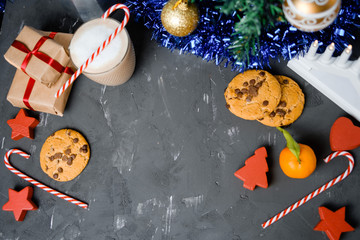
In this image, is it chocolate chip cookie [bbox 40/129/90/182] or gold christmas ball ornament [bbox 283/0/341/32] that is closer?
gold christmas ball ornament [bbox 283/0/341/32]

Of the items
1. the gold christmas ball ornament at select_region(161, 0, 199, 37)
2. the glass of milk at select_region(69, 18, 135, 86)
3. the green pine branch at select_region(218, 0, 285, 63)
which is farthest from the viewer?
the glass of milk at select_region(69, 18, 135, 86)

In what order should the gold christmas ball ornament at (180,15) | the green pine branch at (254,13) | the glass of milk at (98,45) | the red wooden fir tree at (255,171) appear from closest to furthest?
the green pine branch at (254,13) → the gold christmas ball ornament at (180,15) → the glass of milk at (98,45) → the red wooden fir tree at (255,171)

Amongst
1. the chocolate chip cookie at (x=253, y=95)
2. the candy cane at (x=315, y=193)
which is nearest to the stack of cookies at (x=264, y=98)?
the chocolate chip cookie at (x=253, y=95)

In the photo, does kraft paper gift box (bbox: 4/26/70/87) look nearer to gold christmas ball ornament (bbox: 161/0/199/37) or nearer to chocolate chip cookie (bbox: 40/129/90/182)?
chocolate chip cookie (bbox: 40/129/90/182)

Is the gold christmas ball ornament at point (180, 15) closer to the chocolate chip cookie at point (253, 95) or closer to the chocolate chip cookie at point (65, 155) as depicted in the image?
the chocolate chip cookie at point (253, 95)

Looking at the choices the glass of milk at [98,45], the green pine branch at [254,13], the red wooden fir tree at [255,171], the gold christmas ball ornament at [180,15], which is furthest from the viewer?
the red wooden fir tree at [255,171]

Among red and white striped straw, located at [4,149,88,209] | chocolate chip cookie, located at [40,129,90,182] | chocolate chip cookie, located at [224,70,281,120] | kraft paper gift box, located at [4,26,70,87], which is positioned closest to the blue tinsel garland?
chocolate chip cookie, located at [224,70,281,120]

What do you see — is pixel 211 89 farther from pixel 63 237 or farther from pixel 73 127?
pixel 63 237

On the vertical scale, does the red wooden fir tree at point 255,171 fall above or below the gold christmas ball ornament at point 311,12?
below
